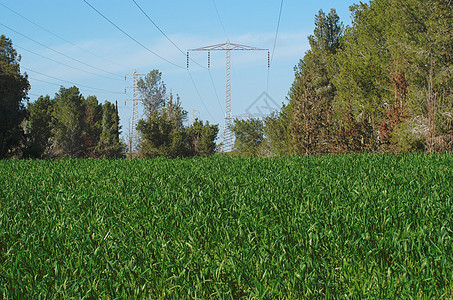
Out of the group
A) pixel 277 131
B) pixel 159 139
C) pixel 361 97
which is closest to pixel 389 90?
pixel 361 97

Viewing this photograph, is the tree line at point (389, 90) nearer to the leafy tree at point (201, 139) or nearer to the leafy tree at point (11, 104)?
the leafy tree at point (201, 139)

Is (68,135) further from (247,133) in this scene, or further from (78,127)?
(247,133)

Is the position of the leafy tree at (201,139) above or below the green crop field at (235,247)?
above

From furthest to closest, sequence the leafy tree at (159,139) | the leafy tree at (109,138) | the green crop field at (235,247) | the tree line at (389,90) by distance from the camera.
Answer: the leafy tree at (109,138)
the leafy tree at (159,139)
the tree line at (389,90)
the green crop field at (235,247)

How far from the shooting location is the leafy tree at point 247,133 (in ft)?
189

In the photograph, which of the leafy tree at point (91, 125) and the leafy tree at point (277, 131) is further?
the leafy tree at point (91, 125)

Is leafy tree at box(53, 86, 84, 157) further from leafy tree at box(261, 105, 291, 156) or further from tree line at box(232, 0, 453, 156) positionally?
tree line at box(232, 0, 453, 156)

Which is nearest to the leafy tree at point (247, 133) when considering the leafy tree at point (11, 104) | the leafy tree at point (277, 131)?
the leafy tree at point (277, 131)

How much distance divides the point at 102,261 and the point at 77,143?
53968 millimetres

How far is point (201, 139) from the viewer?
54.8 meters

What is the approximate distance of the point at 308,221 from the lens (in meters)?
4.43

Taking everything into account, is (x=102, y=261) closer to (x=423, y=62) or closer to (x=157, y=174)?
(x=157, y=174)

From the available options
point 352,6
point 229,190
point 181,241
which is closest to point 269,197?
point 229,190

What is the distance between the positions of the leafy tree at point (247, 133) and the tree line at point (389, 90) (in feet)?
55.6
